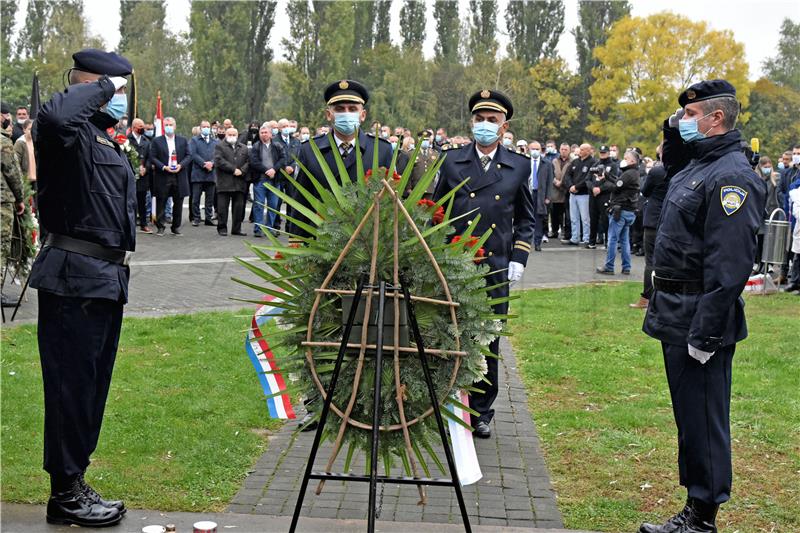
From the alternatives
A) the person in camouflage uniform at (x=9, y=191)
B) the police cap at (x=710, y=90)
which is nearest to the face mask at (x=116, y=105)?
the police cap at (x=710, y=90)

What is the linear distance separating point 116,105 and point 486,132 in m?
2.75

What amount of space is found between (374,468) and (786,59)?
79.1 m

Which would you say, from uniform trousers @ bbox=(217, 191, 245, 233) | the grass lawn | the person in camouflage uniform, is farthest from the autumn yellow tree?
the person in camouflage uniform

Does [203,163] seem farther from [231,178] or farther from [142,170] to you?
[142,170]

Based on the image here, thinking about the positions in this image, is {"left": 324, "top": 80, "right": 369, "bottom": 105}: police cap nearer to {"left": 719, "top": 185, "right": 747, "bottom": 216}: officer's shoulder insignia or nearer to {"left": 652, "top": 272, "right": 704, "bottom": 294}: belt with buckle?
{"left": 652, "top": 272, "right": 704, "bottom": 294}: belt with buckle

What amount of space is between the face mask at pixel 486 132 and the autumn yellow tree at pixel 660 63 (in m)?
47.8

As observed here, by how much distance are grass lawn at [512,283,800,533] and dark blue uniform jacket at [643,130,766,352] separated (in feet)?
4.02

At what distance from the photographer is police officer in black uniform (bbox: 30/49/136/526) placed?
4.96 m

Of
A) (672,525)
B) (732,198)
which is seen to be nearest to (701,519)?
(672,525)

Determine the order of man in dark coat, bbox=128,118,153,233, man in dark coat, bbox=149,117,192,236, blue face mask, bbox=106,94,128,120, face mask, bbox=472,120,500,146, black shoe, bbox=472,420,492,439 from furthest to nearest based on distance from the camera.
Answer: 1. man in dark coat, bbox=149,117,192,236
2. man in dark coat, bbox=128,118,153,233
3. black shoe, bbox=472,420,492,439
4. face mask, bbox=472,120,500,146
5. blue face mask, bbox=106,94,128,120

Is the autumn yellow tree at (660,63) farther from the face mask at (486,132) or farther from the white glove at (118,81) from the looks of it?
the white glove at (118,81)

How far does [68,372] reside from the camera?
501cm

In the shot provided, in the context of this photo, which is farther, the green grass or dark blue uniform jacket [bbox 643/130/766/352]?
the green grass

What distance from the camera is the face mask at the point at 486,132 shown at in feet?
22.5
